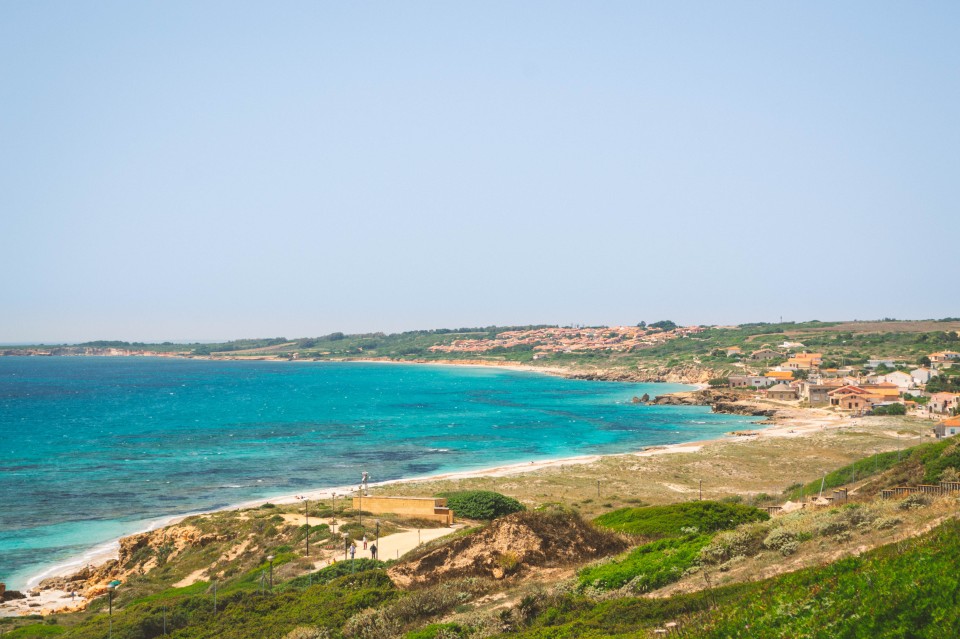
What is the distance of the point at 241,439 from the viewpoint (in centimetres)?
6494

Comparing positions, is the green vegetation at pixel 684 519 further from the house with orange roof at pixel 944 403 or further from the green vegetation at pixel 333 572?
the house with orange roof at pixel 944 403

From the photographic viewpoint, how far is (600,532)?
19.7 metres

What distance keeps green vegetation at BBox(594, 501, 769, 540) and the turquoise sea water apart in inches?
885

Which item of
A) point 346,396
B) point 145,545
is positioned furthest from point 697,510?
point 346,396

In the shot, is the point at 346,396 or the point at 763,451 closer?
the point at 763,451

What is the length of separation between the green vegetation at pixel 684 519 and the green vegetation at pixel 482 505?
396 inches

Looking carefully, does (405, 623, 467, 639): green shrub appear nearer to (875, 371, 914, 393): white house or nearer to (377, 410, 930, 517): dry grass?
(377, 410, 930, 517): dry grass

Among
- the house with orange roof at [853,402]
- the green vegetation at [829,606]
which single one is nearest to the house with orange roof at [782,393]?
the house with orange roof at [853,402]

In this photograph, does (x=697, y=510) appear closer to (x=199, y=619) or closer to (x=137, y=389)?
(x=199, y=619)

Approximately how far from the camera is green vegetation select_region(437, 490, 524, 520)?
32688 mm

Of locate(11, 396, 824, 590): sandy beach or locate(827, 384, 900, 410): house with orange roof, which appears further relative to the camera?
locate(827, 384, 900, 410): house with orange roof

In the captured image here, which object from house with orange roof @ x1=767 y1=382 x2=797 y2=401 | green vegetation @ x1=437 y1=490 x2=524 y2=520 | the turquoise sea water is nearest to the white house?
house with orange roof @ x1=767 y1=382 x2=797 y2=401

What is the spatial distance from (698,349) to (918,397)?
79649mm

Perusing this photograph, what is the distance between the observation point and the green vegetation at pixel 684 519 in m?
20.6
